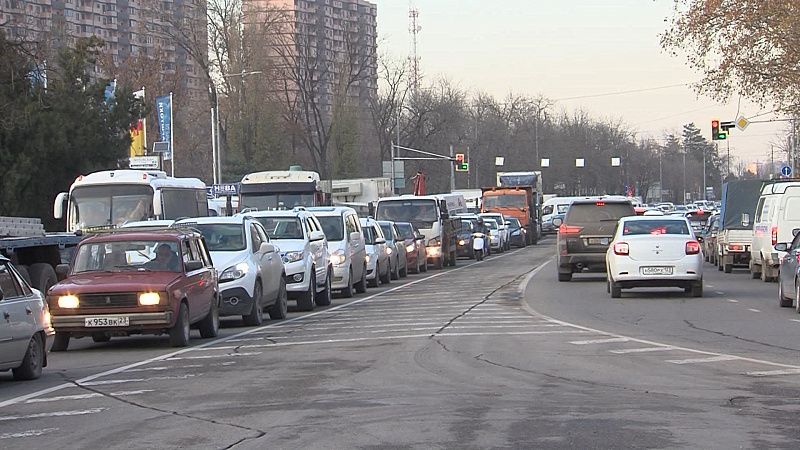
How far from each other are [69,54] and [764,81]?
2361 cm

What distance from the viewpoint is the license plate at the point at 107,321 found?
17.3m

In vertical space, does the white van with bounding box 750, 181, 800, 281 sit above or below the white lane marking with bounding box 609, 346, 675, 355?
above

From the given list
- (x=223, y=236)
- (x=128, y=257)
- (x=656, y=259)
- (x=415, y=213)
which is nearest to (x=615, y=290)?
(x=656, y=259)

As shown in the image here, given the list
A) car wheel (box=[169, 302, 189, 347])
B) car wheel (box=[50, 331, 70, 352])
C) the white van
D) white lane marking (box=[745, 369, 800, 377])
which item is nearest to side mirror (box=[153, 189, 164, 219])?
car wheel (box=[50, 331, 70, 352])

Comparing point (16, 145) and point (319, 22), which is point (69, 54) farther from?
point (319, 22)

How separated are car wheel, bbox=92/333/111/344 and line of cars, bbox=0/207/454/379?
22mm

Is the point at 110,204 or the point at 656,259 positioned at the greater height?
the point at 110,204

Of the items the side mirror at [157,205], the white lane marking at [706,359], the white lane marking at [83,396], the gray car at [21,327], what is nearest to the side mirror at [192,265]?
the gray car at [21,327]

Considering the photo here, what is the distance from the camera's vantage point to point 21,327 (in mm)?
14094

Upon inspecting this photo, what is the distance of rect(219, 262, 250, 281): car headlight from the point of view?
21.1 metres

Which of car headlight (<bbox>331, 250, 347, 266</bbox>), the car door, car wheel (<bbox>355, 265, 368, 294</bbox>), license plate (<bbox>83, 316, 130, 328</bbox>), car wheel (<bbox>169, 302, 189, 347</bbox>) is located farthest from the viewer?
car wheel (<bbox>355, 265, 368, 294</bbox>)

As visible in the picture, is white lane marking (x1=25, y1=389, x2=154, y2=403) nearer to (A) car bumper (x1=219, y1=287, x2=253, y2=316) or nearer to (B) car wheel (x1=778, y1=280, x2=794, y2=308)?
(A) car bumper (x1=219, y1=287, x2=253, y2=316)

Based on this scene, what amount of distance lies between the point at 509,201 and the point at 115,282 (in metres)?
55.4

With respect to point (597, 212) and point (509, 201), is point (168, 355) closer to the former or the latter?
point (597, 212)
